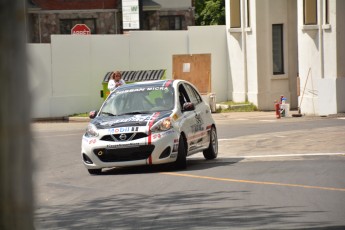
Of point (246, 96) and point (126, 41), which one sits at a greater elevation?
point (126, 41)

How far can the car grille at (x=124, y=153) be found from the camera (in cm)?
1531

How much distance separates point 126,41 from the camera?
110 ft

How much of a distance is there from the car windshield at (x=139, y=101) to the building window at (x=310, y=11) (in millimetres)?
12417

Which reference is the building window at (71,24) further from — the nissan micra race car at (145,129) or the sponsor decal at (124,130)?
the sponsor decal at (124,130)

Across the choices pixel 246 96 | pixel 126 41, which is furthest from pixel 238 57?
pixel 126 41

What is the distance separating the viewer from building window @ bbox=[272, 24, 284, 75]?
32469 millimetres

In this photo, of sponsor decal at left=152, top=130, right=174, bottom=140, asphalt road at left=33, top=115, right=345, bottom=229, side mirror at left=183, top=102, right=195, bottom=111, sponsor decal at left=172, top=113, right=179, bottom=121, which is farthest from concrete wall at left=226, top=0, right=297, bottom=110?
sponsor decal at left=152, top=130, right=174, bottom=140

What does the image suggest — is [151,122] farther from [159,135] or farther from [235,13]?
[235,13]

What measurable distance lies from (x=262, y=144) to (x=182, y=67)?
13.2 metres

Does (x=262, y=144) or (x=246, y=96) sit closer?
(x=262, y=144)

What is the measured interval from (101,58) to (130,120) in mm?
17805

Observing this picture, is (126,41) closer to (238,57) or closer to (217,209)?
(238,57)

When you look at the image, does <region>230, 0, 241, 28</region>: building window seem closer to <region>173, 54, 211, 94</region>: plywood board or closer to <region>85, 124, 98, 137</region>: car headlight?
<region>173, 54, 211, 94</region>: plywood board

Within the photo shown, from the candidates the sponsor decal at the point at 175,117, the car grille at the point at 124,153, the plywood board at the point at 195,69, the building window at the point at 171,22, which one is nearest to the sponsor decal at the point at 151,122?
the car grille at the point at 124,153
